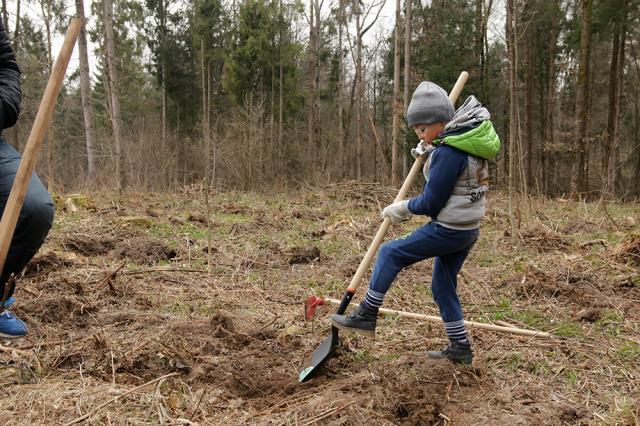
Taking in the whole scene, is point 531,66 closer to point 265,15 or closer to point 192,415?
point 265,15

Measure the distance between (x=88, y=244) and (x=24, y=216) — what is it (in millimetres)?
3950

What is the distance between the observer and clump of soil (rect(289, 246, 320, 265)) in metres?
6.29

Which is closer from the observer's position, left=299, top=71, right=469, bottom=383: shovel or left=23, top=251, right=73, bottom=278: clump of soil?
left=299, top=71, right=469, bottom=383: shovel

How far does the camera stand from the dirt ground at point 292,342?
2494 mm

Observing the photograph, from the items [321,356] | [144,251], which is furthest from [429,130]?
[144,251]

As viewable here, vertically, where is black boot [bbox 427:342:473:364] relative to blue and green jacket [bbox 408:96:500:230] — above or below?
below

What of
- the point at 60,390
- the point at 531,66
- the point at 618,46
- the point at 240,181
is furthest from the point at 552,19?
the point at 60,390

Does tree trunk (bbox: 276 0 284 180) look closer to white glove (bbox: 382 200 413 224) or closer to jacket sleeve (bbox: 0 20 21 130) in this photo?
jacket sleeve (bbox: 0 20 21 130)

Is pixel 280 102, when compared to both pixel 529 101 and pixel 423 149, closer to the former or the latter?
pixel 529 101

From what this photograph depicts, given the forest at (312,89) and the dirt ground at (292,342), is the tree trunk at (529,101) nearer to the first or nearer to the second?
the forest at (312,89)

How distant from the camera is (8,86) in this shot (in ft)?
9.43

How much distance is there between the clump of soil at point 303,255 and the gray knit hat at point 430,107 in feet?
12.1

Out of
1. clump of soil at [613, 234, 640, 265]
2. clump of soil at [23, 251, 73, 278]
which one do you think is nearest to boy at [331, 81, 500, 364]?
clump of soil at [23, 251, 73, 278]

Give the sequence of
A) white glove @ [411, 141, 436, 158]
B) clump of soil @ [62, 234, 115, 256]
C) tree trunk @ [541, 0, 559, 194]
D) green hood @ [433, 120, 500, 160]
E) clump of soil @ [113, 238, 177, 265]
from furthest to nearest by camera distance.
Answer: tree trunk @ [541, 0, 559, 194]
clump of soil @ [62, 234, 115, 256]
clump of soil @ [113, 238, 177, 265]
white glove @ [411, 141, 436, 158]
green hood @ [433, 120, 500, 160]
